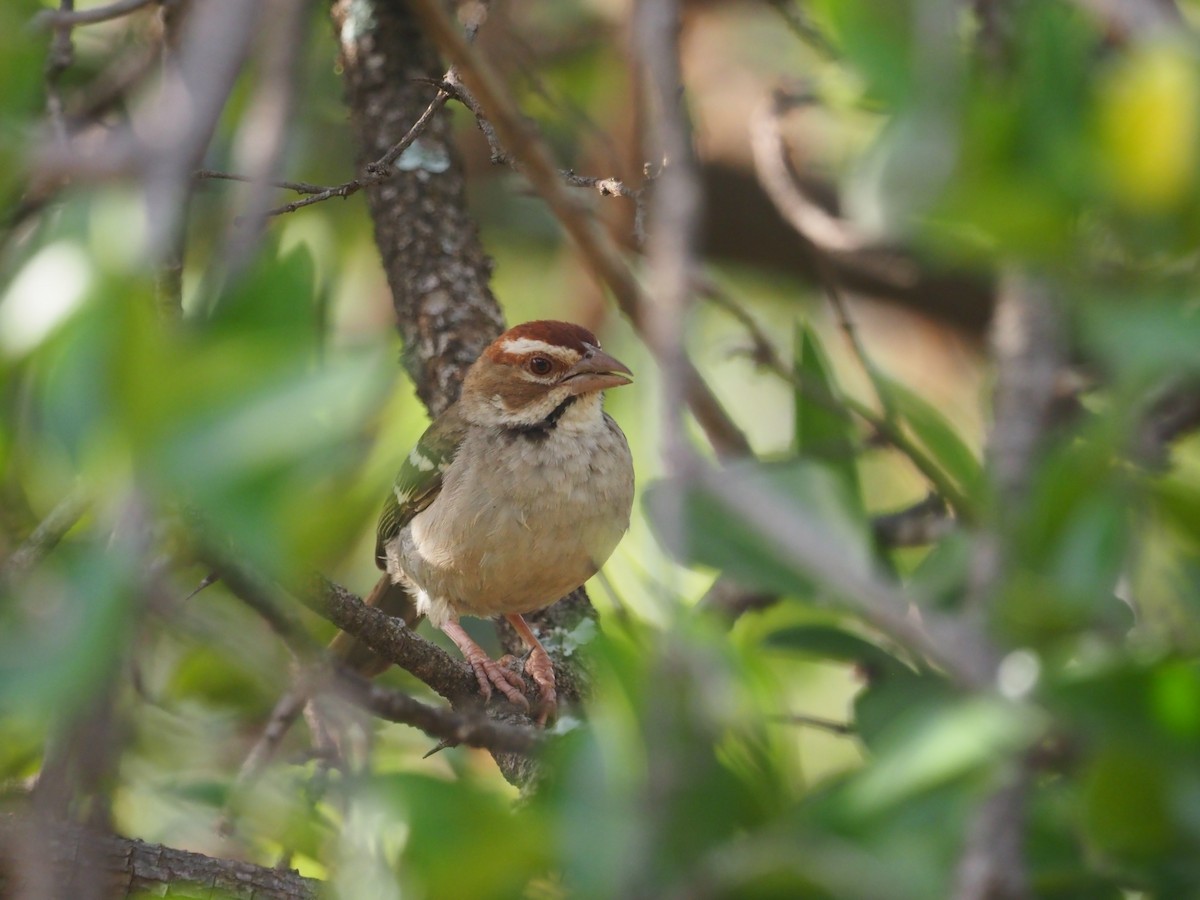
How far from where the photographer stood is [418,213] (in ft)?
19.1

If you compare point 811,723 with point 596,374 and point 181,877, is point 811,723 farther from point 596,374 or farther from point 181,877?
point 596,374

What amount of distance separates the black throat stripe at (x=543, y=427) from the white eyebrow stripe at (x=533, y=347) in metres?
0.21

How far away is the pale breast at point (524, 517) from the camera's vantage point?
5188mm

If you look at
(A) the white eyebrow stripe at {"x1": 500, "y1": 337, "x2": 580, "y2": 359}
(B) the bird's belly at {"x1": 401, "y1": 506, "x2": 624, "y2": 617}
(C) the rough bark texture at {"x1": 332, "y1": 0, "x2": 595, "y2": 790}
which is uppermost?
(C) the rough bark texture at {"x1": 332, "y1": 0, "x2": 595, "y2": 790}

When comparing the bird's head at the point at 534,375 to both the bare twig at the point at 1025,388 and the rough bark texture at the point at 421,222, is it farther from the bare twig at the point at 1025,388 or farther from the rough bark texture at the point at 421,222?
the bare twig at the point at 1025,388

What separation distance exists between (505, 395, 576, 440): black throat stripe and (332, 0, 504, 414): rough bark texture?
44 cm

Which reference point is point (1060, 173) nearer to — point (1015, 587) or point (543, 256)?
point (1015, 587)

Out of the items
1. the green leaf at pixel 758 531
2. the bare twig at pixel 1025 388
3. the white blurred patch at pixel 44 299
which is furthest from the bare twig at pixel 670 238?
the white blurred patch at pixel 44 299

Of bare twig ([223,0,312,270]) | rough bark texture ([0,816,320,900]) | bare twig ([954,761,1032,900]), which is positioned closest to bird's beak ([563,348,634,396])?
rough bark texture ([0,816,320,900])

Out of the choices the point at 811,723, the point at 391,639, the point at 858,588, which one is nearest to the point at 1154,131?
the point at 858,588

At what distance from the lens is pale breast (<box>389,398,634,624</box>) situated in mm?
5188

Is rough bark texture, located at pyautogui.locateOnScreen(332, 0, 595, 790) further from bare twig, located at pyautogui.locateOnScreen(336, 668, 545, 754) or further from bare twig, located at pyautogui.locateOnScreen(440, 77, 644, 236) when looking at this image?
bare twig, located at pyautogui.locateOnScreen(336, 668, 545, 754)

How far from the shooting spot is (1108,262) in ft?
6.47

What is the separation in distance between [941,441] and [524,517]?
2804 mm
